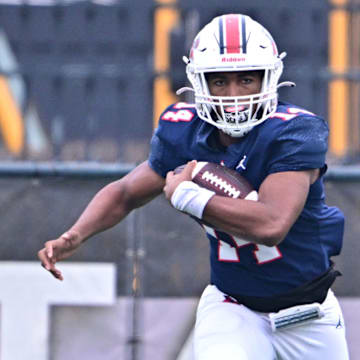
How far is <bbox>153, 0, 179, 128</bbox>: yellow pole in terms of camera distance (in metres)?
6.40

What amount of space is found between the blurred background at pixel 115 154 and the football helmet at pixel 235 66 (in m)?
1.52

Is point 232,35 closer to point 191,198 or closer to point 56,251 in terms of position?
point 191,198

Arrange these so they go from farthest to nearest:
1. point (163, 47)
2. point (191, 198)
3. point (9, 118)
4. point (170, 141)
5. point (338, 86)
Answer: point (9, 118)
point (338, 86)
point (163, 47)
point (170, 141)
point (191, 198)

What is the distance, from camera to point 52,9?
653cm

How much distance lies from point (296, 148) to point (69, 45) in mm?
4507

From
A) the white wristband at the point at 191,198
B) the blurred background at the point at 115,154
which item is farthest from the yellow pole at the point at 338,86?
the white wristband at the point at 191,198

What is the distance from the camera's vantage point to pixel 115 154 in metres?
5.88

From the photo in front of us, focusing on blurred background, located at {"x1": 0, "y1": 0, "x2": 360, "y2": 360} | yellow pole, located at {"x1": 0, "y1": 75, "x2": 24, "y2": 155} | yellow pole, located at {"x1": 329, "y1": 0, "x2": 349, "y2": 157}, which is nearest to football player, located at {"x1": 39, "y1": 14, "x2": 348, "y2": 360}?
blurred background, located at {"x1": 0, "y1": 0, "x2": 360, "y2": 360}

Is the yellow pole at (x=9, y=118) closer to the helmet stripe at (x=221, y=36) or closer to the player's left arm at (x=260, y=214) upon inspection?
the helmet stripe at (x=221, y=36)

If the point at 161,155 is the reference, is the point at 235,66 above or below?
above

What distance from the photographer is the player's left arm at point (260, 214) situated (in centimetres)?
321

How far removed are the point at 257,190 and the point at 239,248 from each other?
10.1 inches

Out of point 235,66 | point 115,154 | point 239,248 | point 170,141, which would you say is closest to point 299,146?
point 235,66

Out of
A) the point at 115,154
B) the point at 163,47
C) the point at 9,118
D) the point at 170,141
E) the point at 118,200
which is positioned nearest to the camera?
the point at 170,141
